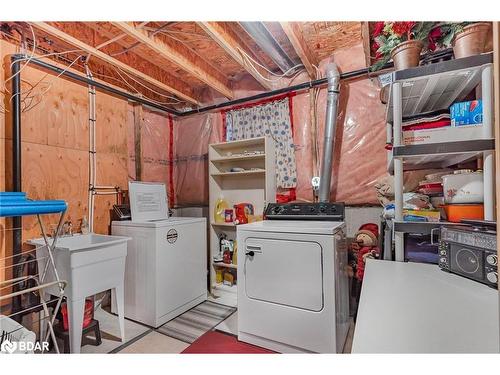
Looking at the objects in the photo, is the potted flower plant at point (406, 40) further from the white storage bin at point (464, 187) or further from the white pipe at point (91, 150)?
the white pipe at point (91, 150)

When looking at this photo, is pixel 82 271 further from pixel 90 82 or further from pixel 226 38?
pixel 226 38

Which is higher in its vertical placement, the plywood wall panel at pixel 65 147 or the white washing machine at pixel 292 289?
the plywood wall panel at pixel 65 147

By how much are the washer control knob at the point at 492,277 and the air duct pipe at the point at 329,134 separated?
60.7 inches

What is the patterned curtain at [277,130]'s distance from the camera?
2.87 meters

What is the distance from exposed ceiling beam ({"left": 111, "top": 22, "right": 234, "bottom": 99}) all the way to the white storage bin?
2.37m

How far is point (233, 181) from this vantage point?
3221 mm

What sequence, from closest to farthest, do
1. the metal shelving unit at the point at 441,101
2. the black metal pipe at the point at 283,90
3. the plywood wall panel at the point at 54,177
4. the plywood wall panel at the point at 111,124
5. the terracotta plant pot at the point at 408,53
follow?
1. the metal shelving unit at the point at 441,101
2. the terracotta plant pot at the point at 408,53
3. the plywood wall panel at the point at 54,177
4. the black metal pipe at the point at 283,90
5. the plywood wall panel at the point at 111,124

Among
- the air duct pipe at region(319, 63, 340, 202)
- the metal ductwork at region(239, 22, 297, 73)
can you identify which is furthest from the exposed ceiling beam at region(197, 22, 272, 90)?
the air duct pipe at region(319, 63, 340, 202)

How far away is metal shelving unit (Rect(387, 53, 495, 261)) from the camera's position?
43.2 inches

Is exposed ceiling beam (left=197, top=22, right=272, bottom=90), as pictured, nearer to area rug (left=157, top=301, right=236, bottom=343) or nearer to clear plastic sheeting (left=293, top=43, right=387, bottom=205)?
clear plastic sheeting (left=293, top=43, right=387, bottom=205)

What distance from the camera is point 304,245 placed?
174 cm

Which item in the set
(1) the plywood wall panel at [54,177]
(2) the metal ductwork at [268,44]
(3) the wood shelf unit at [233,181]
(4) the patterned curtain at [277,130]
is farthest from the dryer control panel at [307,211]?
(1) the plywood wall panel at [54,177]

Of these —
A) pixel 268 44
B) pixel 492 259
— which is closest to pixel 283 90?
pixel 268 44
